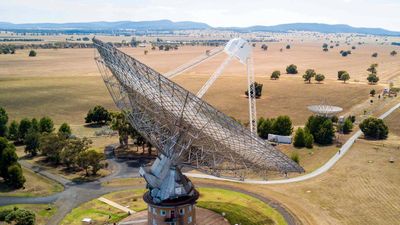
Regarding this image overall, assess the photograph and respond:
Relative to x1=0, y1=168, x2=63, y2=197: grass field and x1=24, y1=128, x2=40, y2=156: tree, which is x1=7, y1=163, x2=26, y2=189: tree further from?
x1=24, y1=128, x2=40, y2=156: tree

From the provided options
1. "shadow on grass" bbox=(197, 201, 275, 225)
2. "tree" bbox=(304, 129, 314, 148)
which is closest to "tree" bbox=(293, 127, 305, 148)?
"tree" bbox=(304, 129, 314, 148)

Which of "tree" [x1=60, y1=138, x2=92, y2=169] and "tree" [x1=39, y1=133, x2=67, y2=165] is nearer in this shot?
"tree" [x1=60, y1=138, x2=92, y2=169]

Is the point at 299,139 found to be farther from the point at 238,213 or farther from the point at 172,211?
the point at 172,211

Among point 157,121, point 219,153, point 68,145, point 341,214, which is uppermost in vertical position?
point 157,121

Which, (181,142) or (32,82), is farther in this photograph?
(32,82)

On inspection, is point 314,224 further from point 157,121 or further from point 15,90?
point 15,90

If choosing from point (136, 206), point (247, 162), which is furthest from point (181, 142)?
point (136, 206)
